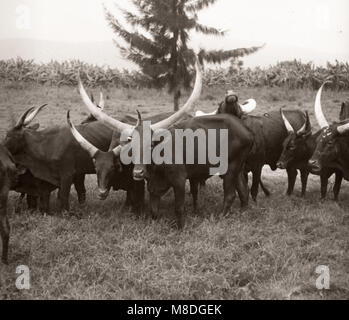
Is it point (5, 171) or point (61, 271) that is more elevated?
point (5, 171)

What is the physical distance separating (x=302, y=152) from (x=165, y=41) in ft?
17.0

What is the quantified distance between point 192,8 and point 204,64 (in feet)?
4.61

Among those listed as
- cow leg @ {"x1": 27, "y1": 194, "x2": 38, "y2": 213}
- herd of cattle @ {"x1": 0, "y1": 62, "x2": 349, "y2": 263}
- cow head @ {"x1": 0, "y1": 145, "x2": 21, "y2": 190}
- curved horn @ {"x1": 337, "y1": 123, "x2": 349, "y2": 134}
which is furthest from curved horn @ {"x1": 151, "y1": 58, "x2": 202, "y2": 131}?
cow leg @ {"x1": 27, "y1": 194, "x2": 38, "y2": 213}

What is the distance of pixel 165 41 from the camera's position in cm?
1080

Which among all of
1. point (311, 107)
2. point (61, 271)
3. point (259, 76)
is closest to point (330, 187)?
point (61, 271)

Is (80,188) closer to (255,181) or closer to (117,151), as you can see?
(117,151)

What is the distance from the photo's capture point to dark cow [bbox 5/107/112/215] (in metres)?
6.01

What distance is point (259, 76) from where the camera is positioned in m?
19.1

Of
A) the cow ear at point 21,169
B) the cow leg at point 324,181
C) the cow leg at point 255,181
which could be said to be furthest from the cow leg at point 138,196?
the cow leg at point 324,181

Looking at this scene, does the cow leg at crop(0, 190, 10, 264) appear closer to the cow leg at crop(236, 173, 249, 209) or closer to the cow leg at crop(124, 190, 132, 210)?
the cow leg at crop(124, 190, 132, 210)

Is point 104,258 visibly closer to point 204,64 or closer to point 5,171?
point 5,171

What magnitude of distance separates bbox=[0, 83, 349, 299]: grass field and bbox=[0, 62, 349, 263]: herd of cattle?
0.31 meters

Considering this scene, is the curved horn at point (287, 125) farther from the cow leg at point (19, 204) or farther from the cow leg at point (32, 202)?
the cow leg at point (19, 204)

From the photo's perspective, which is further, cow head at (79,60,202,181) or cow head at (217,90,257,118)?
cow head at (217,90,257,118)
